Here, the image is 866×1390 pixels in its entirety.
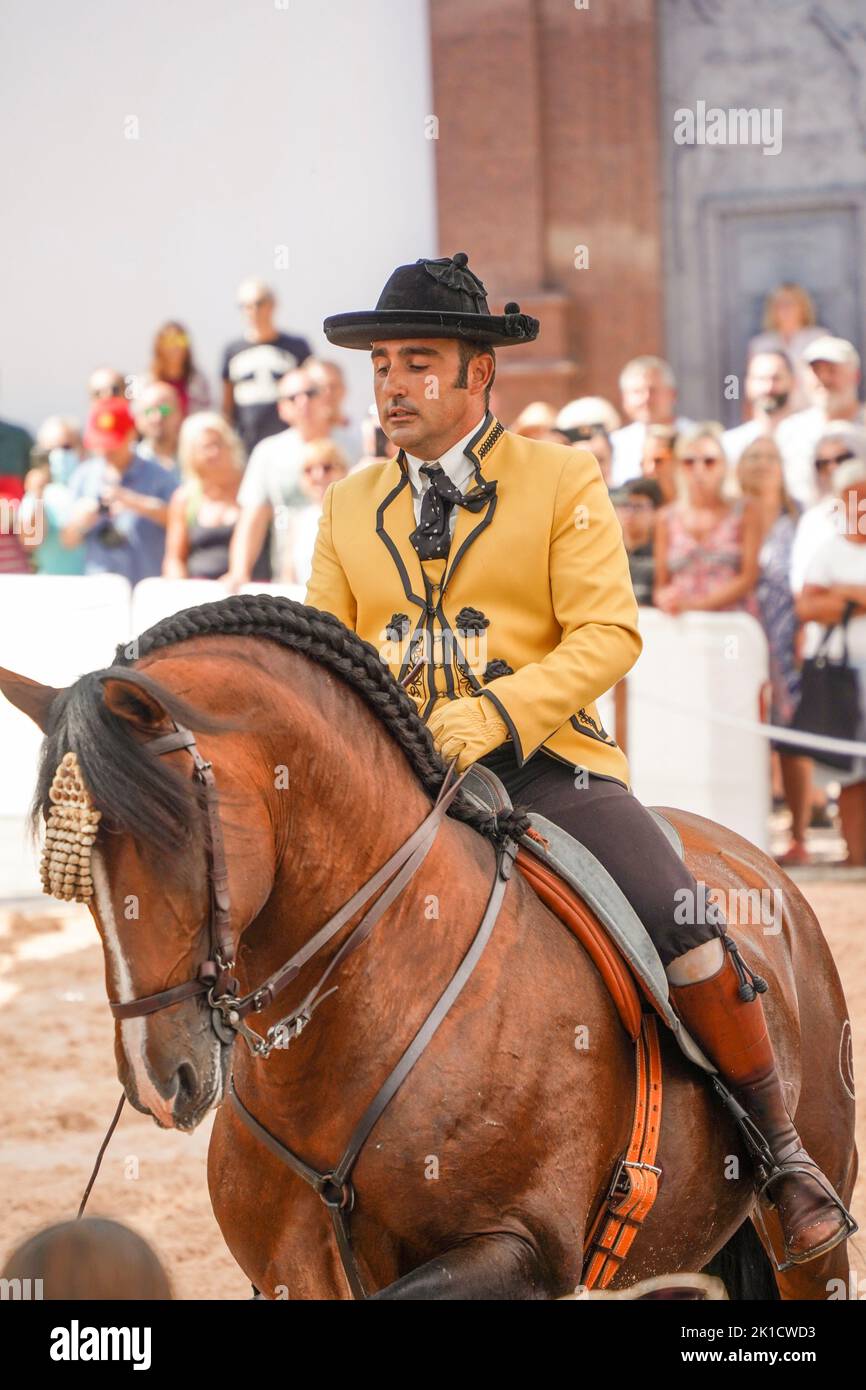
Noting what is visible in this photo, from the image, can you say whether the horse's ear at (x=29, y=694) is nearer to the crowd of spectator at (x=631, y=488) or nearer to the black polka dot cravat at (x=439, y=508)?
the black polka dot cravat at (x=439, y=508)

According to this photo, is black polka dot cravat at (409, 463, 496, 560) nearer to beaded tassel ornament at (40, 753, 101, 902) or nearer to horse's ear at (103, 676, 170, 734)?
horse's ear at (103, 676, 170, 734)

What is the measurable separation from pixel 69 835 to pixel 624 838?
1231 mm

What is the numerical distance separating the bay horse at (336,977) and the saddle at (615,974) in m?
0.03

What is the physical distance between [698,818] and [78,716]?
2041mm

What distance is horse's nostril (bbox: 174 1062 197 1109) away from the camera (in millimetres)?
2814

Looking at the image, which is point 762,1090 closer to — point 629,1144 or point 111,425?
point 629,1144

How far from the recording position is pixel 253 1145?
11.1ft

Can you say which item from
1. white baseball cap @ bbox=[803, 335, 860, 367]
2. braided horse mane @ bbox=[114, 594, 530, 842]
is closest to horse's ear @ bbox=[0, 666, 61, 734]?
braided horse mane @ bbox=[114, 594, 530, 842]

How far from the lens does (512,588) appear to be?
12.0ft

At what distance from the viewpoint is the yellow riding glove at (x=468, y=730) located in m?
3.42

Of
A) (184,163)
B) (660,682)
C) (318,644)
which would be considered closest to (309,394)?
(660,682)

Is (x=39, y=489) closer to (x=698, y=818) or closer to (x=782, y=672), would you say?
(x=782, y=672)

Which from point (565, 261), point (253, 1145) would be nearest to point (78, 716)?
point (253, 1145)

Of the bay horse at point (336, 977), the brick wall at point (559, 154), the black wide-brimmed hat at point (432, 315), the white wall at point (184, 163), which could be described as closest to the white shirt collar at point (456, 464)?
the black wide-brimmed hat at point (432, 315)
